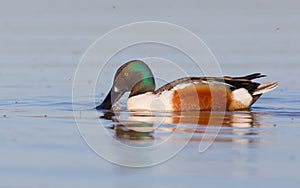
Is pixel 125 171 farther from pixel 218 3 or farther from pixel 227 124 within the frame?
pixel 218 3

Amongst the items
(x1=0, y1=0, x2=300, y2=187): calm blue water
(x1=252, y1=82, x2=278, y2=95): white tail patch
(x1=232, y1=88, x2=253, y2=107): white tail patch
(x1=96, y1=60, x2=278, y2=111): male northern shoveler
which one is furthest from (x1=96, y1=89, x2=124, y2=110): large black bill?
(x1=252, y1=82, x2=278, y2=95): white tail patch

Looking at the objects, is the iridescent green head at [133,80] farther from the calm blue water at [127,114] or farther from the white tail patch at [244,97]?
the white tail patch at [244,97]

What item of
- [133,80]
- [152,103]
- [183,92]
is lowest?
[152,103]

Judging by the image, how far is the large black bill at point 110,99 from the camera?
1088 cm

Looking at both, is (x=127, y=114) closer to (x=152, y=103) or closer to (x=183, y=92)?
(x=152, y=103)

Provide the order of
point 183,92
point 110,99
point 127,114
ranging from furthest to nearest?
1. point 110,99
2. point 183,92
3. point 127,114

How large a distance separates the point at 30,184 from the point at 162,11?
11.0m

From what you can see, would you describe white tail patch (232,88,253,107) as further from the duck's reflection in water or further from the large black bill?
the large black bill

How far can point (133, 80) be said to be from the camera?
11.3 m

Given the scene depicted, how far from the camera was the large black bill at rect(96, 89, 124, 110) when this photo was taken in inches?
428

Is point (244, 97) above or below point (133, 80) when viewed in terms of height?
below

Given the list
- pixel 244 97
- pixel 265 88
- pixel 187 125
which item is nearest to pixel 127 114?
pixel 187 125

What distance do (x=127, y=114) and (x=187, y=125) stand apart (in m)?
1.16

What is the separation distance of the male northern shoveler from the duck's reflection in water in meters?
0.26
